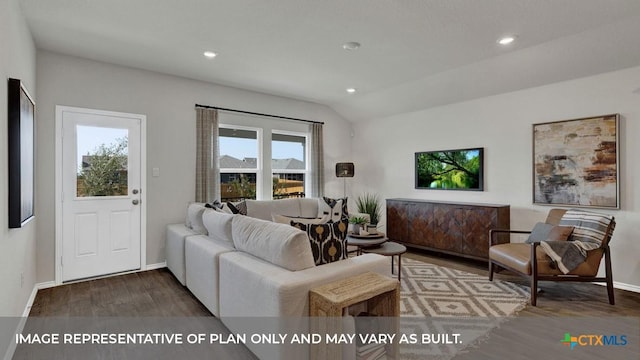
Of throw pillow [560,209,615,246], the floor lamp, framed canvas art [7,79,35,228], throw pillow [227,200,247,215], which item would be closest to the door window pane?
throw pillow [227,200,247,215]

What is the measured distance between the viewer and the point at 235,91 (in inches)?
198

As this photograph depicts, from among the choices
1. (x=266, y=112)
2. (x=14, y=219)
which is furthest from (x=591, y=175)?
(x=14, y=219)

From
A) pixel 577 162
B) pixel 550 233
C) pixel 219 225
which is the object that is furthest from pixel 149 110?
pixel 577 162

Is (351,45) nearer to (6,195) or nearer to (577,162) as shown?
(577,162)

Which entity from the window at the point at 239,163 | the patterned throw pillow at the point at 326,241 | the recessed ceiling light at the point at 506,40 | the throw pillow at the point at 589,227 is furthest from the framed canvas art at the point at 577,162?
the window at the point at 239,163

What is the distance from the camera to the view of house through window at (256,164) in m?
5.03

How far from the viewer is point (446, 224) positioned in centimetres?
471

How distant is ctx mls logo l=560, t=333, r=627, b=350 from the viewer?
2.36 metres

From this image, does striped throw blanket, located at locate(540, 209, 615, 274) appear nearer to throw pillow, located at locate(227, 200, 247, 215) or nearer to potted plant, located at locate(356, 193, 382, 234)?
potted plant, located at locate(356, 193, 382, 234)

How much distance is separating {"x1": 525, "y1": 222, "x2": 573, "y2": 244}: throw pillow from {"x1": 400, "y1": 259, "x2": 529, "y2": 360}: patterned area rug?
596 millimetres

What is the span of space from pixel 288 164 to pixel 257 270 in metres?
3.80

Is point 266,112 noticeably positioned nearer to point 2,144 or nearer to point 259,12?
point 259,12

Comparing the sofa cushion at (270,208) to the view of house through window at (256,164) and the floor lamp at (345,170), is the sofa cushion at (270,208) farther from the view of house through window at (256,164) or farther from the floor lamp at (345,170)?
the floor lamp at (345,170)

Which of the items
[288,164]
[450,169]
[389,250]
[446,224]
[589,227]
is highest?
[288,164]
